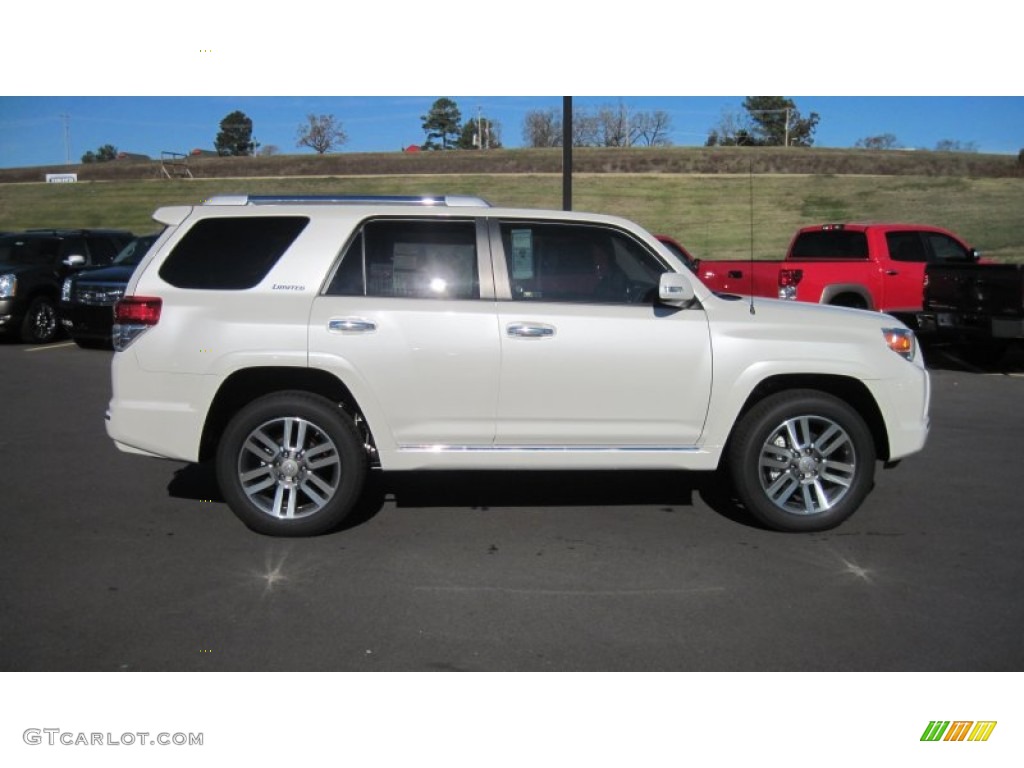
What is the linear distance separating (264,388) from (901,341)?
3.82 meters

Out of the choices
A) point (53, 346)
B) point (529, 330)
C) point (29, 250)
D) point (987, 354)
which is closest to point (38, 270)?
point (29, 250)

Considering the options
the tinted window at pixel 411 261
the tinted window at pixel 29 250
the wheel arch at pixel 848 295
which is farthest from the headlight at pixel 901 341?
the tinted window at pixel 29 250

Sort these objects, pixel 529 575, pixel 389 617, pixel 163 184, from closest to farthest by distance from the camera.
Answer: pixel 389 617, pixel 529 575, pixel 163 184

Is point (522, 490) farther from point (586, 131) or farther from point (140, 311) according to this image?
point (586, 131)

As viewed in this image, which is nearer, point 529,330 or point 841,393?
point 529,330

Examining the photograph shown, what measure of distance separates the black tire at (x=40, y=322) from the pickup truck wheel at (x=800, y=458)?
41.9 ft

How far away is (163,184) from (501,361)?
119 feet

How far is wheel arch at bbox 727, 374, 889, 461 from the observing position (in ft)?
18.8

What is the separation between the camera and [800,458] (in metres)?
5.67

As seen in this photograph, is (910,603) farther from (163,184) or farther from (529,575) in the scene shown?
(163,184)
